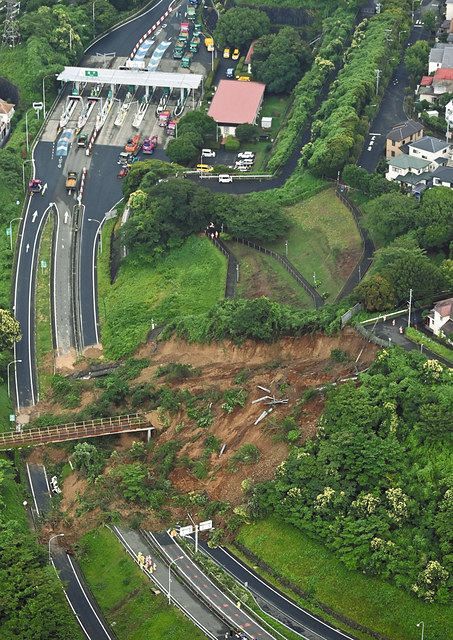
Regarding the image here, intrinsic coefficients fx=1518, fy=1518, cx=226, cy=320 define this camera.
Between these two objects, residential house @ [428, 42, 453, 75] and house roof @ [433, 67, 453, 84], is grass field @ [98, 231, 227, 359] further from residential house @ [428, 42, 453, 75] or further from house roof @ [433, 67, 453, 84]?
residential house @ [428, 42, 453, 75]

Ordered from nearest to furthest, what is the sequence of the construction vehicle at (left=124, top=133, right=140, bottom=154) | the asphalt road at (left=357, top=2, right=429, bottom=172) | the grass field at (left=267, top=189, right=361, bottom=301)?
1. the grass field at (left=267, top=189, right=361, bottom=301)
2. the asphalt road at (left=357, top=2, right=429, bottom=172)
3. the construction vehicle at (left=124, top=133, right=140, bottom=154)

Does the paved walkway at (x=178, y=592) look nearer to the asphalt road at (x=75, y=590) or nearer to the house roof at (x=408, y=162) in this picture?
the asphalt road at (x=75, y=590)

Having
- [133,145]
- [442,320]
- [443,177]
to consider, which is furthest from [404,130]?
[442,320]

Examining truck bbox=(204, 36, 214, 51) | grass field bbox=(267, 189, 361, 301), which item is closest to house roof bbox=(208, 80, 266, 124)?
truck bbox=(204, 36, 214, 51)

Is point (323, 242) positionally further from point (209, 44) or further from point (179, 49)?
point (179, 49)

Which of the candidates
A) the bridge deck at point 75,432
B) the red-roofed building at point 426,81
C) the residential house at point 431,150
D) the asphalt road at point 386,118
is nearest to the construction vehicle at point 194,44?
the asphalt road at point 386,118
